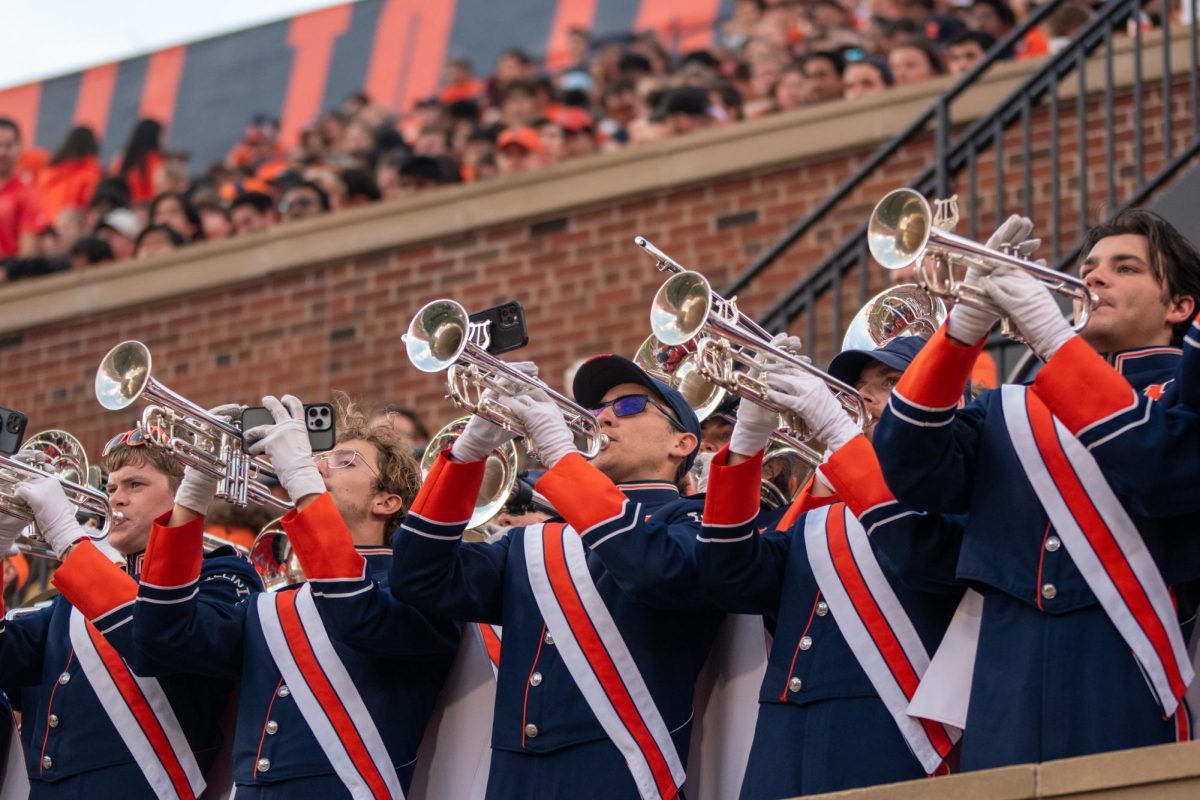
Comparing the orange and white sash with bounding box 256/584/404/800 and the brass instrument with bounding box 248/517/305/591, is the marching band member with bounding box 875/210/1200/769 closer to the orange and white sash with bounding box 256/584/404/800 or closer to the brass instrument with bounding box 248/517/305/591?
the orange and white sash with bounding box 256/584/404/800

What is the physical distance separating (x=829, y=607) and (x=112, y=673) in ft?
6.76

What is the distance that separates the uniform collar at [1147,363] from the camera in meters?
4.68

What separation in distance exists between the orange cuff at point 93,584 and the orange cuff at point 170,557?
167 millimetres

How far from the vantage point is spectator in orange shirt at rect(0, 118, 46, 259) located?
14.1 meters

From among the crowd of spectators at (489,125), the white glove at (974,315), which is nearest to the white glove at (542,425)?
the white glove at (974,315)

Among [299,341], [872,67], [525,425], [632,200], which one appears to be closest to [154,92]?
[299,341]

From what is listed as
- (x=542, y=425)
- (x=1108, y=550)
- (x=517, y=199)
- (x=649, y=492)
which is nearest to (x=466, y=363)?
(x=542, y=425)

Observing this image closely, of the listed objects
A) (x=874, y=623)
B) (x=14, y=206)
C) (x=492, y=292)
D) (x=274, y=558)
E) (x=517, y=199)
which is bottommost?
(x=874, y=623)

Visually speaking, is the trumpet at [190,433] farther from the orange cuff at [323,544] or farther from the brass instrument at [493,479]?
the brass instrument at [493,479]

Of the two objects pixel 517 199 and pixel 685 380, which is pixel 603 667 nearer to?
pixel 685 380

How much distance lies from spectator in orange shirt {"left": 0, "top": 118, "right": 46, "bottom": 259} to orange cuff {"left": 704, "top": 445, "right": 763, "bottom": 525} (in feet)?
32.2

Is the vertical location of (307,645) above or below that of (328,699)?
above

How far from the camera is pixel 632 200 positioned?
1118cm

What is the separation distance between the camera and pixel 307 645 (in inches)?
217
